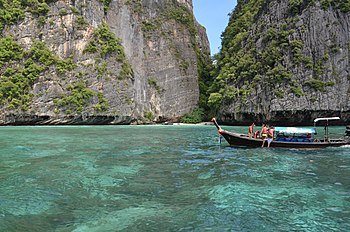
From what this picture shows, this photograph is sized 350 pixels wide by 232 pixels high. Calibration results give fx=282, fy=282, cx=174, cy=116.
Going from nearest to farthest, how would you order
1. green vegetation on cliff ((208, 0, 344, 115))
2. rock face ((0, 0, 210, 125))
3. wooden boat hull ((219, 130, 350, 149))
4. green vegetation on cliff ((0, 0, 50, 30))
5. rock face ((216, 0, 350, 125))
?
wooden boat hull ((219, 130, 350, 149)), rock face ((216, 0, 350, 125)), green vegetation on cliff ((208, 0, 344, 115)), rock face ((0, 0, 210, 125)), green vegetation on cliff ((0, 0, 50, 30))

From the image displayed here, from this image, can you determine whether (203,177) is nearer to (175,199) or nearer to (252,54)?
(175,199)

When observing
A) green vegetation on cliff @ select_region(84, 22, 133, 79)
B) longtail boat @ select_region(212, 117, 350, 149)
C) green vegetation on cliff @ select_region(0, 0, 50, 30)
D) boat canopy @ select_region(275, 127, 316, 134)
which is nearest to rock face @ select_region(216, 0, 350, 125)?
green vegetation on cliff @ select_region(84, 22, 133, 79)

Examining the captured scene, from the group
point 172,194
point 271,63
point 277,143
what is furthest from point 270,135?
point 271,63

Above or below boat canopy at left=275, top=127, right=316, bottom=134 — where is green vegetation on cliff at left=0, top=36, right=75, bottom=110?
above

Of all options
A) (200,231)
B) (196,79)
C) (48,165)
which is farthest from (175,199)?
(196,79)

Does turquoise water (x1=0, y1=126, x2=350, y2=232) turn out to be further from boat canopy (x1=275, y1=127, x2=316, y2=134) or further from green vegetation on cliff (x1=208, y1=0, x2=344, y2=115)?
green vegetation on cliff (x1=208, y1=0, x2=344, y2=115)

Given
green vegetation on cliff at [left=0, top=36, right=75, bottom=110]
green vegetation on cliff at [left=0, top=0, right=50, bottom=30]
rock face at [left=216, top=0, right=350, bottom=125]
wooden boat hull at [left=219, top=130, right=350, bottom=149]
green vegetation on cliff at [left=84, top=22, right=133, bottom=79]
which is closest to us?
wooden boat hull at [left=219, top=130, right=350, bottom=149]

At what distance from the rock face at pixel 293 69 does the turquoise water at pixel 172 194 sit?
31.5 m

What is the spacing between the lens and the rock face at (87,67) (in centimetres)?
4525

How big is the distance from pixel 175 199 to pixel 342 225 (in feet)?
11.8

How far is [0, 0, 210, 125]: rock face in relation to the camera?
4525 centimetres

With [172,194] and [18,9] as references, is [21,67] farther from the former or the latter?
[172,194]

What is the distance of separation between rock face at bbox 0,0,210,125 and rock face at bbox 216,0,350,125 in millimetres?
18513

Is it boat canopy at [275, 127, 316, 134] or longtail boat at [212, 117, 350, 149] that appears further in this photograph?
boat canopy at [275, 127, 316, 134]
